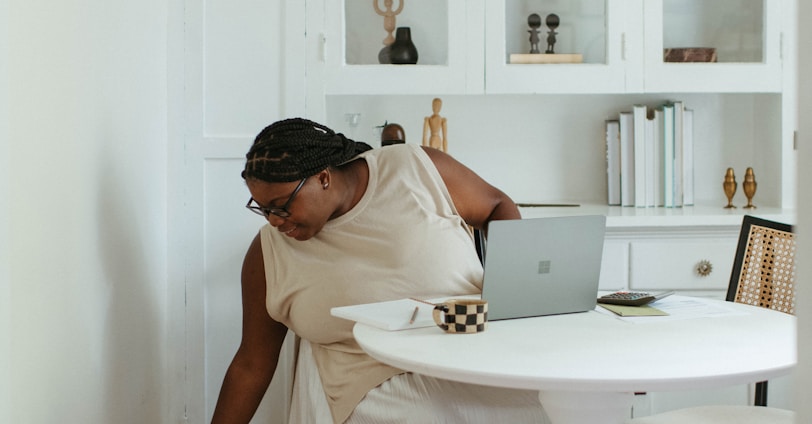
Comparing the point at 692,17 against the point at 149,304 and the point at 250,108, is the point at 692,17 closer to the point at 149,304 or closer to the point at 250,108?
the point at 250,108

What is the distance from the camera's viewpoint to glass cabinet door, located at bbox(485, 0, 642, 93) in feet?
8.87

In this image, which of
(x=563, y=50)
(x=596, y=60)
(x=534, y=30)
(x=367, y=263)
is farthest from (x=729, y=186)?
(x=367, y=263)

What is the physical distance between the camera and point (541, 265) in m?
1.49

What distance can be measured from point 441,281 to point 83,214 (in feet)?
2.57

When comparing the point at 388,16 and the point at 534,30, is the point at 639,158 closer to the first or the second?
the point at 534,30

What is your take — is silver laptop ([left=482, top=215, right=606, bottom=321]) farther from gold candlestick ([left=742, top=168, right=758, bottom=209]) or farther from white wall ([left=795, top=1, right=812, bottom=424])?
gold candlestick ([left=742, top=168, right=758, bottom=209])

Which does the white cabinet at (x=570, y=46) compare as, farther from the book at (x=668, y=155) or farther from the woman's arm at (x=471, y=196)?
the woman's arm at (x=471, y=196)

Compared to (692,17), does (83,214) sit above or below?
below

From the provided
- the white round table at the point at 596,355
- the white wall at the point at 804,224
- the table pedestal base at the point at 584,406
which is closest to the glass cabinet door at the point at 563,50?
the white round table at the point at 596,355

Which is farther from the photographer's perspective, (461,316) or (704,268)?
(704,268)

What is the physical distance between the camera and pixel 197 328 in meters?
2.56

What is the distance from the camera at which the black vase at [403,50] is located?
8.85 ft

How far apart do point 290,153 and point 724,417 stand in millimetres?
1037

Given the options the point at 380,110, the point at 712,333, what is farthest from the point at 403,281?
the point at 380,110
